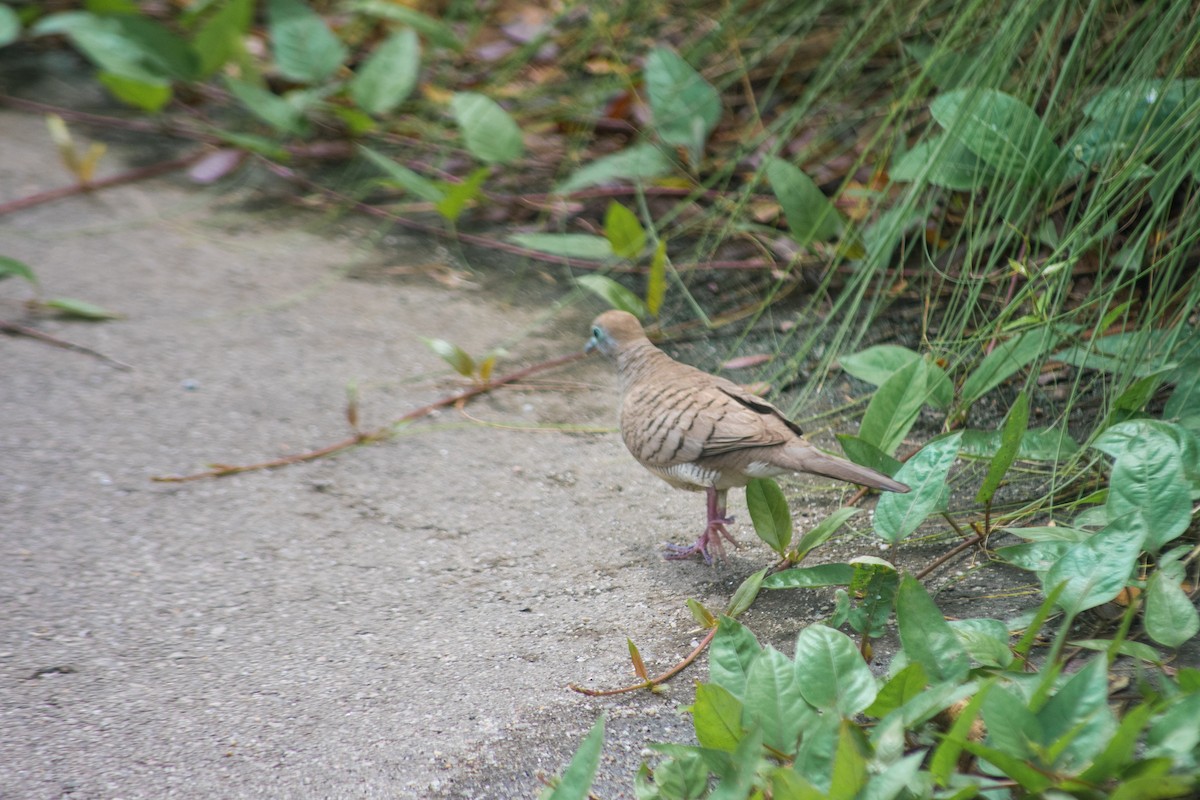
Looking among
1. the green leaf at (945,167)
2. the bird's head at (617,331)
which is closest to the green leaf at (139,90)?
the bird's head at (617,331)

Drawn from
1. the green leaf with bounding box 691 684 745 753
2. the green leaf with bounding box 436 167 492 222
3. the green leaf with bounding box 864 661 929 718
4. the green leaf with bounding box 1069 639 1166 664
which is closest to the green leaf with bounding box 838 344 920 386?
the green leaf with bounding box 1069 639 1166 664

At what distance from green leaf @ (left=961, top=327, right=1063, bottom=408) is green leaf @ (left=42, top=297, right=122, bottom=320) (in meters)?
2.72

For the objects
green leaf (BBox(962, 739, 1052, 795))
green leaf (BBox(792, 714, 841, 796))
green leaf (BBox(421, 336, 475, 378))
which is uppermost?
green leaf (BBox(962, 739, 1052, 795))

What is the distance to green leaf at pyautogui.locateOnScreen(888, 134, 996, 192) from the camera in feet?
9.11

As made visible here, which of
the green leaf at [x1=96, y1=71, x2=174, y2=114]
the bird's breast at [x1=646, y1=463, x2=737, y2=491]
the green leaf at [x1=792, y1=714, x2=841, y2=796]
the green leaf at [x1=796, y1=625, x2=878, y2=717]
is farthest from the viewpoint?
the green leaf at [x1=96, y1=71, x2=174, y2=114]

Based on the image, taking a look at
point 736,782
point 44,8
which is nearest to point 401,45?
point 44,8

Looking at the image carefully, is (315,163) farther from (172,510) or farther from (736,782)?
(736,782)

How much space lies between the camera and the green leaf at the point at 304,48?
15.1ft

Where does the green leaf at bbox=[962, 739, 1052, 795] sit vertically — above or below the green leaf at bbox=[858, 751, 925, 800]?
above

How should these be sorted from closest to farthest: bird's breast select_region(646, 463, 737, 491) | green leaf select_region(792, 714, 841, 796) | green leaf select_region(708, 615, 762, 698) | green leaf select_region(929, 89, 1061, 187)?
green leaf select_region(792, 714, 841, 796) → green leaf select_region(708, 615, 762, 698) → bird's breast select_region(646, 463, 737, 491) → green leaf select_region(929, 89, 1061, 187)

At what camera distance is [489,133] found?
13.5 ft

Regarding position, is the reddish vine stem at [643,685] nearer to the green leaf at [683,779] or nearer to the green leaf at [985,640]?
the green leaf at [683,779]

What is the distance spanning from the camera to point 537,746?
2.00 metres

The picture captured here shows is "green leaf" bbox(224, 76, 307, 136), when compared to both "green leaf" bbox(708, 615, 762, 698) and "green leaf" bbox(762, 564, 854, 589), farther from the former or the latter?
"green leaf" bbox(708, 615, 762, 698)
